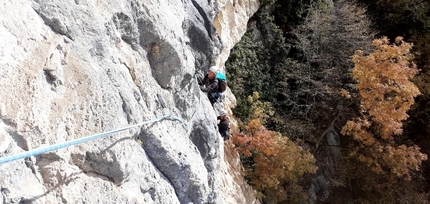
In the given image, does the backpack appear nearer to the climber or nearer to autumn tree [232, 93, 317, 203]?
the climber

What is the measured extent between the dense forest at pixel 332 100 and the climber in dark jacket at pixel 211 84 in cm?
184

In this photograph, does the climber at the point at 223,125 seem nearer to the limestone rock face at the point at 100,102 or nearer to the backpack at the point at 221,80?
the backpack at the point at 221,80

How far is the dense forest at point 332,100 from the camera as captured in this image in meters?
9.76

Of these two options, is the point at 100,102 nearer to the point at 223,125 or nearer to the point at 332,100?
the point at 223,125

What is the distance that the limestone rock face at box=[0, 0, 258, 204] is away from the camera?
9.45 feet

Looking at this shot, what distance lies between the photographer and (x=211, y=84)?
25.4 feet

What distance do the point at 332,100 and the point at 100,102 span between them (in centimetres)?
1088

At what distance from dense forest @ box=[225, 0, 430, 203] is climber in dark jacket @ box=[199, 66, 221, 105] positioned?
1842 mm

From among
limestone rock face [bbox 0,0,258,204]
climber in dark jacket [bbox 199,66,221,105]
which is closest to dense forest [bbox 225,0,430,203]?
climber in dark jacket [bbox 199,66,221,105]

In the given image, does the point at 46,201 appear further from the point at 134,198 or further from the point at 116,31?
the point at 116,31

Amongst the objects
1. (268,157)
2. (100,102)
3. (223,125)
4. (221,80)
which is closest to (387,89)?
(268,157)

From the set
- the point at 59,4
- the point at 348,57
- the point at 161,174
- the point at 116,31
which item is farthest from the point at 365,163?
the point at 59,4

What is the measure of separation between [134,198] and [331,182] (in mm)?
11825

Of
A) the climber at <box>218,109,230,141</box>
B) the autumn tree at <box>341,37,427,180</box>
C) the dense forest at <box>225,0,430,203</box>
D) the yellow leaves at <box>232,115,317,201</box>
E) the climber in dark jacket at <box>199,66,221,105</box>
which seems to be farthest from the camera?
the dense forest at <box>225,0,430,203</box>
